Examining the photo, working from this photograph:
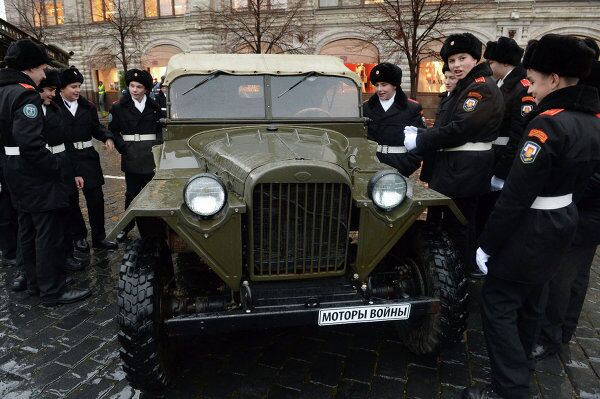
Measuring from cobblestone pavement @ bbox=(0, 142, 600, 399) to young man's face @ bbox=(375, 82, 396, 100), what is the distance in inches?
92.0

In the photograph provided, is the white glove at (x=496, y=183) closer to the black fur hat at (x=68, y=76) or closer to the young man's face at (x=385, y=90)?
the young man's face at (x=385, y=90)

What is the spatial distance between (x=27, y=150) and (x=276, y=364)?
102 inches

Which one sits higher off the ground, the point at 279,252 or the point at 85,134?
the point at 85,134

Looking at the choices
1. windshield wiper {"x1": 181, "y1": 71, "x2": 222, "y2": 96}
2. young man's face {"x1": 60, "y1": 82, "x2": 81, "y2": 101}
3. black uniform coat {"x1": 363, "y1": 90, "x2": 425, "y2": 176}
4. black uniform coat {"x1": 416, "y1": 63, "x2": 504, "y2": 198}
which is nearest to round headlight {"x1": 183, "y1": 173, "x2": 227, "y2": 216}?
windshield wiper {"x1": 181, "y1": 71, "x2": 222, "y2": 96}

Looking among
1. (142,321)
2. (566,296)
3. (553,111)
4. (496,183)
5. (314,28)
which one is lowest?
(566,296)

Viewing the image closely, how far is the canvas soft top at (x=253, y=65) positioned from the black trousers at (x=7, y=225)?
2.24 meters

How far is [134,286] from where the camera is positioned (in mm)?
2625

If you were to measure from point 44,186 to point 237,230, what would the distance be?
2.20 metres

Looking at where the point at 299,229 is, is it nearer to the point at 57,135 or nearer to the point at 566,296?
the point at 566,296

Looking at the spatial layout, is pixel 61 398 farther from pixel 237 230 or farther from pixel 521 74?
pixel 521 74

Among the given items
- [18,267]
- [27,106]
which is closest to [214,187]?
[27,106]

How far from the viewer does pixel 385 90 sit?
4.67m

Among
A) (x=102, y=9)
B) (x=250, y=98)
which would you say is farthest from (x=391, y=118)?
(x=102, y=9)

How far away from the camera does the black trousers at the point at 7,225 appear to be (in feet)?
15.5
